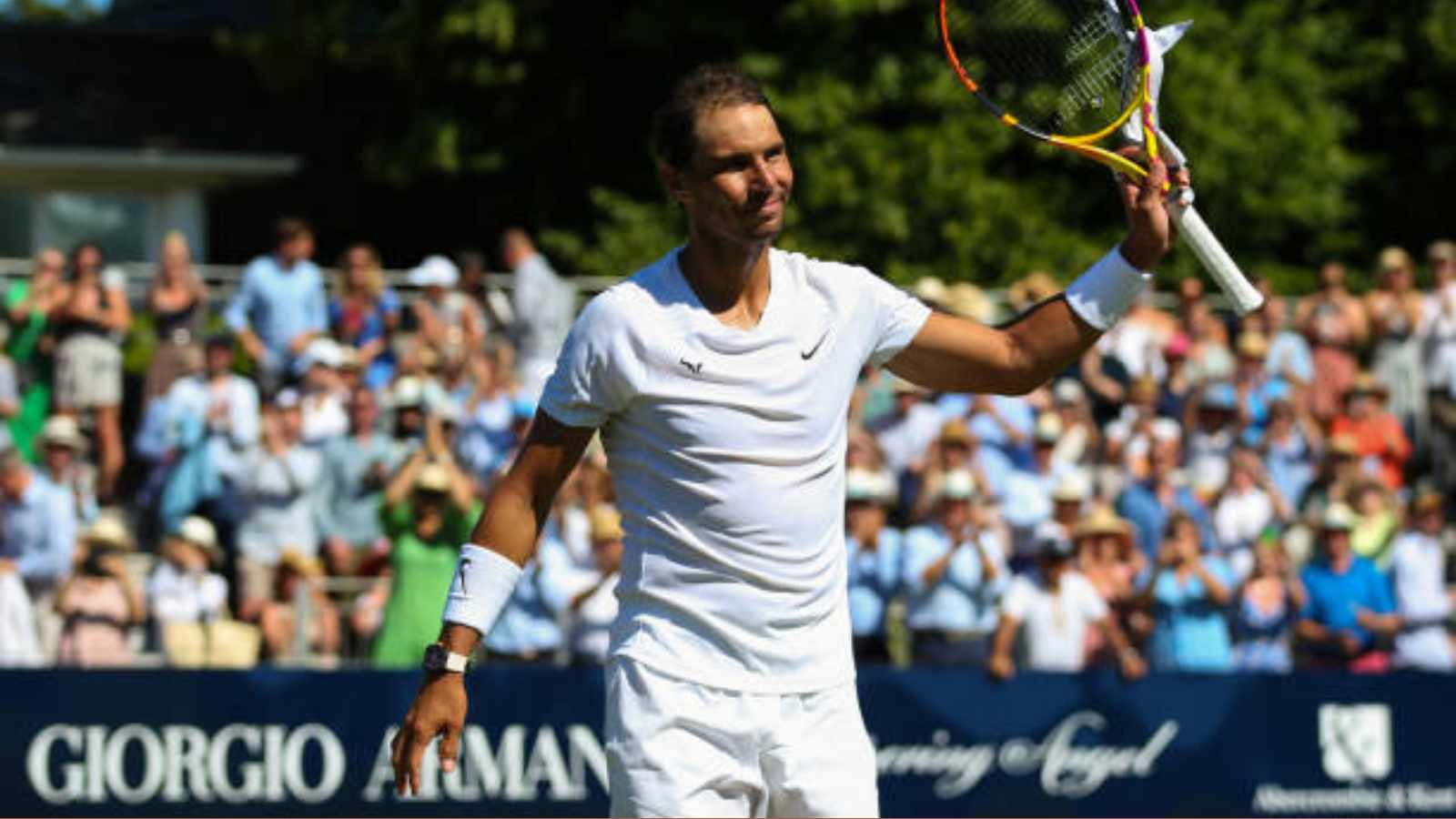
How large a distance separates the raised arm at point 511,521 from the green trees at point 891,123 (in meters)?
14.8

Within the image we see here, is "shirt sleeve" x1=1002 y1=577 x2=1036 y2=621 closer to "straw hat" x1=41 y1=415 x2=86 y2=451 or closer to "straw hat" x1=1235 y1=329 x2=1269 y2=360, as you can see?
"straw hat" x1=1235 y1=329 x2=1269 y2=360

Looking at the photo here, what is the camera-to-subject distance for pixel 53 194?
24484 mm

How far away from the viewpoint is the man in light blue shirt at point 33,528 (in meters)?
13.7

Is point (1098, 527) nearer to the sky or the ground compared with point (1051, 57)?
nearer to the ground

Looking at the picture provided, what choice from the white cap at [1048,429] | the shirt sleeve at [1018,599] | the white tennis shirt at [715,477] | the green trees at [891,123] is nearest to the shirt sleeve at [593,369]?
the white tennis shirt at [715,477]

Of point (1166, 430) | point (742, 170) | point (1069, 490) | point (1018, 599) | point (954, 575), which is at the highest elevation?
point (742, 170)

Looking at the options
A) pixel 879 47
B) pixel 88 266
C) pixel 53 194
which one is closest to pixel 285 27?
pixel 53 194

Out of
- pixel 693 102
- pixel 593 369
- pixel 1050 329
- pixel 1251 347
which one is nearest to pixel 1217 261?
pixel 1050 329

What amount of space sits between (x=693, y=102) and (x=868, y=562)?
8433 millimetres

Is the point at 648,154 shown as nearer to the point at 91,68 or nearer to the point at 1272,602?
the point at 91,68

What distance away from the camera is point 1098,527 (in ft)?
46.8

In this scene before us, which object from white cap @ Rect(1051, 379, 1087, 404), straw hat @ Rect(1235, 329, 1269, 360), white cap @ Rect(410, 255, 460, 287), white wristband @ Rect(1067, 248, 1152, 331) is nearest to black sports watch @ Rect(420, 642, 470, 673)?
white wristband @ Rect(1067, 248, 1152, 331)

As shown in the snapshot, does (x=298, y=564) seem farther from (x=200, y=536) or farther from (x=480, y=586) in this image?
(x=480, y=586)

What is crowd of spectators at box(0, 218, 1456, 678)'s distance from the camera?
13.7 meters
